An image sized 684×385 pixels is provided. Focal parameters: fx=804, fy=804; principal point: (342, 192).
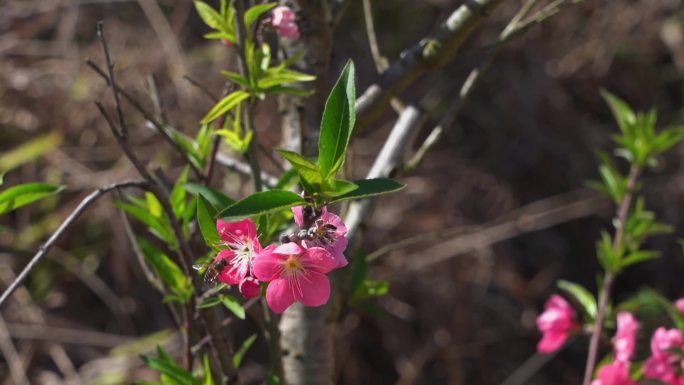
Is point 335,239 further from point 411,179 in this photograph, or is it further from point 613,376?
point 411,179

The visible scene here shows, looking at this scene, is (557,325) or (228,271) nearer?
(228,271)

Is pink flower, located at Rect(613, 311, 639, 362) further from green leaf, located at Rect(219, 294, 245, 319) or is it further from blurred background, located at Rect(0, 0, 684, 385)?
blurred background, located at Rect(0, 0, 684, 385)

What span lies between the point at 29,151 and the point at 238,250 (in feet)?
7.49

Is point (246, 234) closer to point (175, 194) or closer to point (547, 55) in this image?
point (175, 194)

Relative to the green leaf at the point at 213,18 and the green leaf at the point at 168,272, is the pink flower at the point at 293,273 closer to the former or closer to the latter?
the green leaf at the point at 168,272

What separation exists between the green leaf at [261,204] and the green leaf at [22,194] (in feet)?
1.05

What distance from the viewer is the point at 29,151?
2832 millimetres

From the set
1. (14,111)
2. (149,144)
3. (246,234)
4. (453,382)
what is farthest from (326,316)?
(14,111)

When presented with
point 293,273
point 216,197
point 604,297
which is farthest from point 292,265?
point 604,297

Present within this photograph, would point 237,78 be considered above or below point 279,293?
above

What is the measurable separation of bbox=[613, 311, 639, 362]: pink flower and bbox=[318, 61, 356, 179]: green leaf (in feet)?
2.28

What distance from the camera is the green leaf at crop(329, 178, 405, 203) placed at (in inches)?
27.0

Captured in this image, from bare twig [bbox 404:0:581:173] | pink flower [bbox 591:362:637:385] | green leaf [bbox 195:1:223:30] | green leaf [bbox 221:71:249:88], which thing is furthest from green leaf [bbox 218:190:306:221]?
pink flower [bbox 591:362:637:385]

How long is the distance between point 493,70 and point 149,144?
1.54 m
